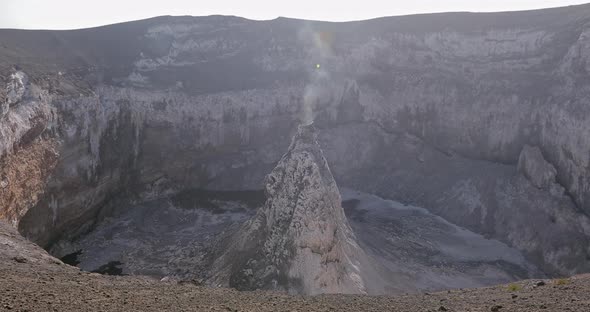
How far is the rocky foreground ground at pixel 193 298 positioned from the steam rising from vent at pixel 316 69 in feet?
Result: 115

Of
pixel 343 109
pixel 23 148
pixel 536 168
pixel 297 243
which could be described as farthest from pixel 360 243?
pixel 343 109

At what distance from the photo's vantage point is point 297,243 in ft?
70.4

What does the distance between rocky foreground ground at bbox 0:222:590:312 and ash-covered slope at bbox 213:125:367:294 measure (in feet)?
24.8

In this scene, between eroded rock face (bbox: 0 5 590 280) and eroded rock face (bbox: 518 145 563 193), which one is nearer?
eroded rock face (bbox: 0 5 590 280)

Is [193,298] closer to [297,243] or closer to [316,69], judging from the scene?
[297,243]

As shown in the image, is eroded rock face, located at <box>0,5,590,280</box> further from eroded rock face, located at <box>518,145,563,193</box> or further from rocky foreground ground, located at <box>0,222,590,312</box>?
rocky foreground ground, located at <box>0,222,590,312</box>

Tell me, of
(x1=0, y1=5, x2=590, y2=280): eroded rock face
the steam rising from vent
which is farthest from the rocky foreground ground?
the steam rising from vent

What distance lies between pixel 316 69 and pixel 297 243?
97.1ft

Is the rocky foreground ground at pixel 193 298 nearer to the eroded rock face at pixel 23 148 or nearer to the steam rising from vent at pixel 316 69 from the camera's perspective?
the eroded rock face at pixel 23 148

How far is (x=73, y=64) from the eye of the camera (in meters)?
40.4

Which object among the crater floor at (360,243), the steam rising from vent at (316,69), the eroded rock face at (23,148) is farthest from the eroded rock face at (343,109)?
the crater floor at (360,243)

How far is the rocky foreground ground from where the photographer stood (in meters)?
10.6

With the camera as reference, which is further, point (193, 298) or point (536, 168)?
point (536, 168)

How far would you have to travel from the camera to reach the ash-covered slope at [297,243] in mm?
20969
